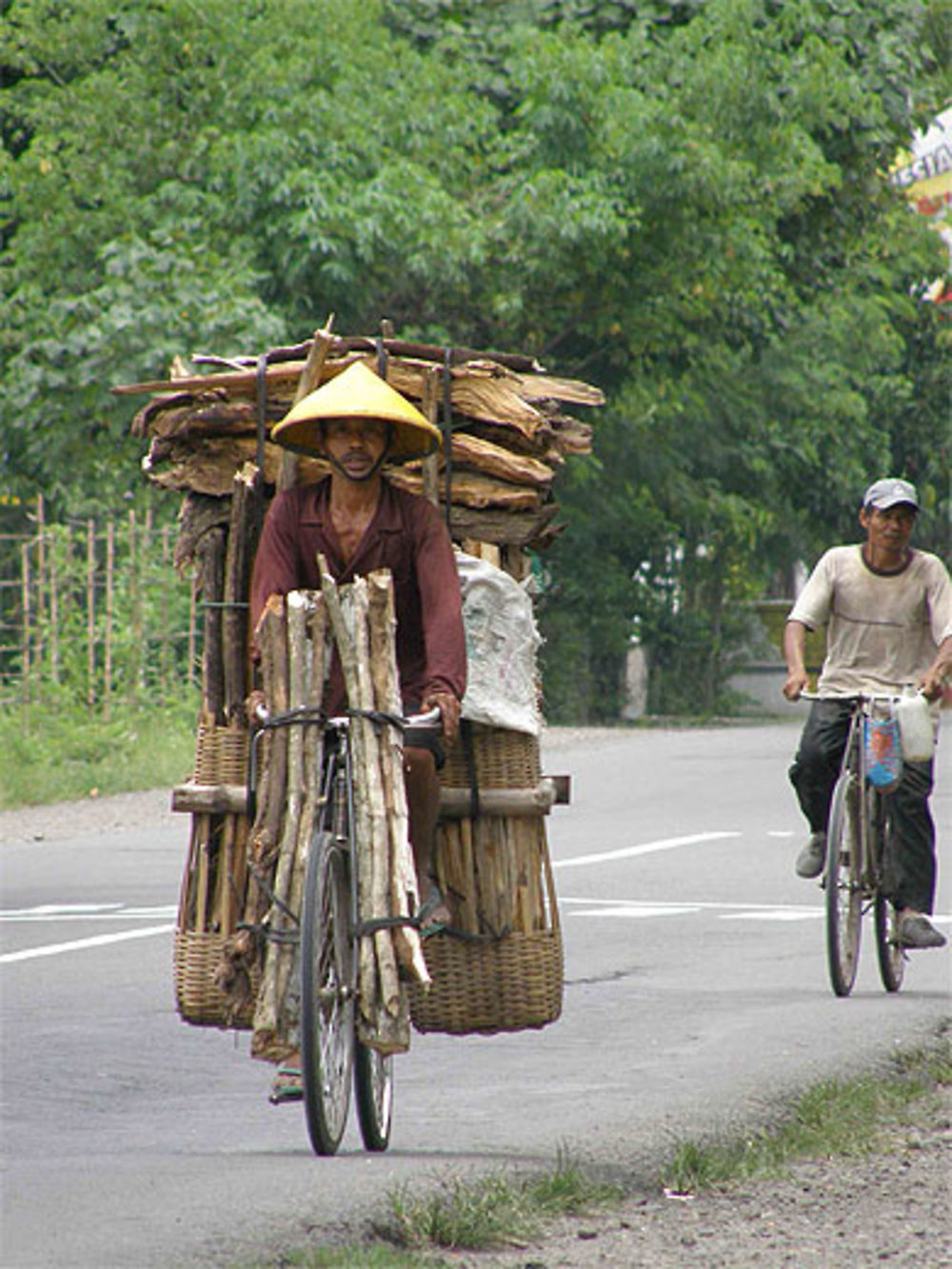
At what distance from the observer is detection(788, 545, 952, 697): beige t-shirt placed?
10469mm

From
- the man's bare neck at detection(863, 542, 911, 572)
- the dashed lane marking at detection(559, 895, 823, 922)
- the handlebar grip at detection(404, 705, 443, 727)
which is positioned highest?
the man's bare neck at detection(863, 542, 911, 572)

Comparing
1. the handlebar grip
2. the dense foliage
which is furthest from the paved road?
the dense foliage

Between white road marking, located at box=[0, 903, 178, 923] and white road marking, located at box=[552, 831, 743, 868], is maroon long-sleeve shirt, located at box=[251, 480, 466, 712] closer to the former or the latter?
white road marking, located at box=[0, 903, 178, 923]

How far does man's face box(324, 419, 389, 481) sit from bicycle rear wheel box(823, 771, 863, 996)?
3617 mm

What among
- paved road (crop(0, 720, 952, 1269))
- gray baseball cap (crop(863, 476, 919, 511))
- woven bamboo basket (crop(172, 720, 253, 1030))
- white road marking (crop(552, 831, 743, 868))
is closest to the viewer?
paved road (crop(0, 720, 952, 1269))

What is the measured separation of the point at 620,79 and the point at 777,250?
350cm

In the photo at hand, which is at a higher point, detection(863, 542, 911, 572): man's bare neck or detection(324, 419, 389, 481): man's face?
detection(324, 419, 389, 481): man's face

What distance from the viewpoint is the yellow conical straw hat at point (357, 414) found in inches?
268

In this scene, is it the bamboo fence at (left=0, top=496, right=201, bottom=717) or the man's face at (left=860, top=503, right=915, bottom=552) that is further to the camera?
the bamboo fence at (left=0, top=496, right=201, bottom=717)

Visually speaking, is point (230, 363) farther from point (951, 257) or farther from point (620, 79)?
point (951, 257)

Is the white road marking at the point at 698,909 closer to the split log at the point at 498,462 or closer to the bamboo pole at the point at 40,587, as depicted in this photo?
the split log at the point at 498,462

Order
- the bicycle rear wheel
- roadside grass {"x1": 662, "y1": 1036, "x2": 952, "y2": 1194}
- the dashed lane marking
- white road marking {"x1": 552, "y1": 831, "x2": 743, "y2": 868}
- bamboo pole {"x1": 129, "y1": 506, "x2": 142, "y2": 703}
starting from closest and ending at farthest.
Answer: roadside grass {"x1": 662, "y1": 1036, "x2": 952, "y2": 1194}, the bicycle rear wheel, the dashed lane marking, white road marking {"x1": 552, "y1": 831, "x2": 743, "y2": 868}, bamboo pole {"x1": 129, "y1": 506, "x2": 142, "y2": 703}

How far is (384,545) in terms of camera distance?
22.8ft

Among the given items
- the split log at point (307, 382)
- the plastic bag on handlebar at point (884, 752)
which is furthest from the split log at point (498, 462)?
the plastic bag on handlebar at point (884, 752)
